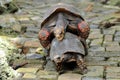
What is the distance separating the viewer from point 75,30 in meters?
6.81

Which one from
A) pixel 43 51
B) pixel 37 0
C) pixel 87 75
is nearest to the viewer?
pixel 87 75

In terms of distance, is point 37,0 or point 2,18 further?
point 37,0

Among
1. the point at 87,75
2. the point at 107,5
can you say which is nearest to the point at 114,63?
the point at 87,75

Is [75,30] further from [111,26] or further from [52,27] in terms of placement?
[111,26]

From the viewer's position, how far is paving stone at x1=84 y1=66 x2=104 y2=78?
6315 mm

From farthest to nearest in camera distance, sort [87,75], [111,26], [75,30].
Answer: [111,26]
[75,30]
[87,75]

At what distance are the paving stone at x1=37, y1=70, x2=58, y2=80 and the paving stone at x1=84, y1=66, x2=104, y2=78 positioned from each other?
471mm

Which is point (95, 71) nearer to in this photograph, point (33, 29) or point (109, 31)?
point (109, 31)

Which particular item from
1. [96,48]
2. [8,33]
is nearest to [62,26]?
[96,48]

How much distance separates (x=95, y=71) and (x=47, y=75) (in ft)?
2.31

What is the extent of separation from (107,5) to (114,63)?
205 inches

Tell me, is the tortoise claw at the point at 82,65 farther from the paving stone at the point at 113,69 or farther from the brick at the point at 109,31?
the brick at the point at 109,31

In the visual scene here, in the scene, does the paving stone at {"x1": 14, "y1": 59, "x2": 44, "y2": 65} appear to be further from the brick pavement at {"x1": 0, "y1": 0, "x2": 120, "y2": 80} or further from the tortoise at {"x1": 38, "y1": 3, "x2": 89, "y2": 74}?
the tortoise at {"x1": 38, "y1": 3, "x2": 89, "y2": 74}

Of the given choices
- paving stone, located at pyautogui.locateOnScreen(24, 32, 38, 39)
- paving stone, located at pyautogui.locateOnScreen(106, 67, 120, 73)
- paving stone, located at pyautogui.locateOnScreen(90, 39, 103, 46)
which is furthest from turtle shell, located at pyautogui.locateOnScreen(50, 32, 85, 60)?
paving stone, located at pyautogui.locateOnScreen(24, 32, 38, 39)
